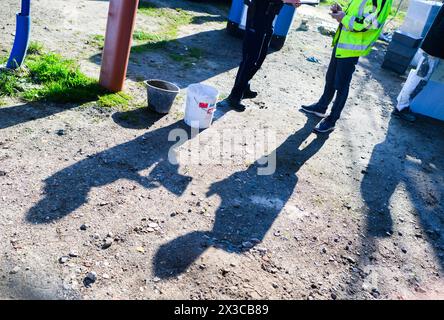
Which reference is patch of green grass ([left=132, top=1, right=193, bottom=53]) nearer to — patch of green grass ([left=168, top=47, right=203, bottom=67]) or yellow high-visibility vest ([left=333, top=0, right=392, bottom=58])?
patch of green grass ([left=168, top=47, right=203, bottom=67])

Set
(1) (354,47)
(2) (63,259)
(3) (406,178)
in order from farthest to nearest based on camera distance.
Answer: (3) (406,178), (1) (354,47), (2) (63,259)

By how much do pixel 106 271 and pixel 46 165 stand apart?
1.29m

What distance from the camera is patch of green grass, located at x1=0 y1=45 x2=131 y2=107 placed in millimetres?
4102

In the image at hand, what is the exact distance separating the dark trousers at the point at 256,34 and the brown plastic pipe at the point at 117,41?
1.39m

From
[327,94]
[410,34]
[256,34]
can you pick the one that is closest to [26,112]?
[256,34]

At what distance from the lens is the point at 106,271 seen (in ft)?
8.14

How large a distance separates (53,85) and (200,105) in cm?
176

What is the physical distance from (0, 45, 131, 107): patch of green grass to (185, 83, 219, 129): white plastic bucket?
0.82 metres

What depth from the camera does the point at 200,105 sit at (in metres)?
4.15

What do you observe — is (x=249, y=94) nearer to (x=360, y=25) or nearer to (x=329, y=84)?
(x=329, y=84)

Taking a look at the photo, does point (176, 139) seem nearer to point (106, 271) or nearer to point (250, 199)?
point (250, 199)

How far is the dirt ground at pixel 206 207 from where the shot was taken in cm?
254

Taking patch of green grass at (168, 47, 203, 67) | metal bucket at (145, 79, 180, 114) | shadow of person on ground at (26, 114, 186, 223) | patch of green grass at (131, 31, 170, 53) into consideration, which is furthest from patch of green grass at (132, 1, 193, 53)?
shadow of person on ground at (26, 114, 186, 223)
